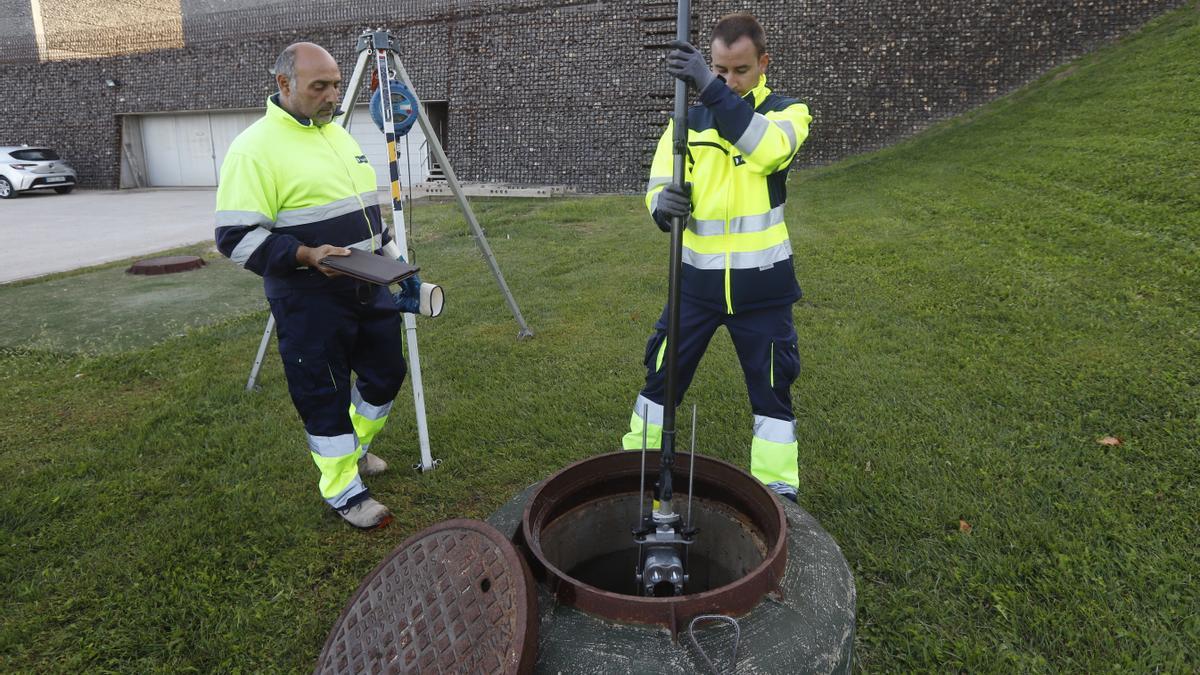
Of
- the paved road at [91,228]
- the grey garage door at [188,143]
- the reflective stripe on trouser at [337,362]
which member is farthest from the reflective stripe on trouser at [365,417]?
the grey garage door at [188,143]

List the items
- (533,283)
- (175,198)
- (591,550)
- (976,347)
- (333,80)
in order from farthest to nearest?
(175,198) → (533,283) → (976,347) → (333,80) → (591,550)

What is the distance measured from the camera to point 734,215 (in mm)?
2439

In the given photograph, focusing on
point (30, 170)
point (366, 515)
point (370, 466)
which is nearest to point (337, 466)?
point (366, 515)

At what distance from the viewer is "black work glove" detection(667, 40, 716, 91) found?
1.78 metres

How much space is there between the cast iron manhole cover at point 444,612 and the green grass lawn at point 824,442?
0.95 m

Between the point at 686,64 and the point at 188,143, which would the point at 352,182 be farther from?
the point at 188,143

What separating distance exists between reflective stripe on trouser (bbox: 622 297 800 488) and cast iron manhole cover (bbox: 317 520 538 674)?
116cm

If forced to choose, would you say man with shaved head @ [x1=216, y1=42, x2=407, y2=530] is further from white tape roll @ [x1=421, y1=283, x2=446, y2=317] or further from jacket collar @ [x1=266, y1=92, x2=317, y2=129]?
white tape roll @ [x1=421, y1=283, x2=446, y2=317]

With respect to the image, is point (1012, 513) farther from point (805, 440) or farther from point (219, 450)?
point (219, 450)

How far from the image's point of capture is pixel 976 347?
176 inches

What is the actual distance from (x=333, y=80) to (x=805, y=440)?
2738 millimetres

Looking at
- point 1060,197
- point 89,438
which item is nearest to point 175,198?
point 89,438

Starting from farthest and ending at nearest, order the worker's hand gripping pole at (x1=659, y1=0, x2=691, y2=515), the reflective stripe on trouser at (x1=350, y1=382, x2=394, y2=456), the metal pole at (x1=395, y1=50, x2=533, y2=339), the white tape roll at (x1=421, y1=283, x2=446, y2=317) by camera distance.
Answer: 1. the metal pole at (x1=395, y1=50, x2=533, y2=339)
2. the reflective stripe on trouser at (x1=350, y1=382, x2=394, y2=456)
3. the white tape roll at (x1=421, y1=283, x2=446, y2=317)
4. the worker's hand gripping pole at (x1=659, y1=0, x2=691, y2=515)

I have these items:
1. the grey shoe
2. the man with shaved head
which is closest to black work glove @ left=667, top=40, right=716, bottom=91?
the man with shaved head
